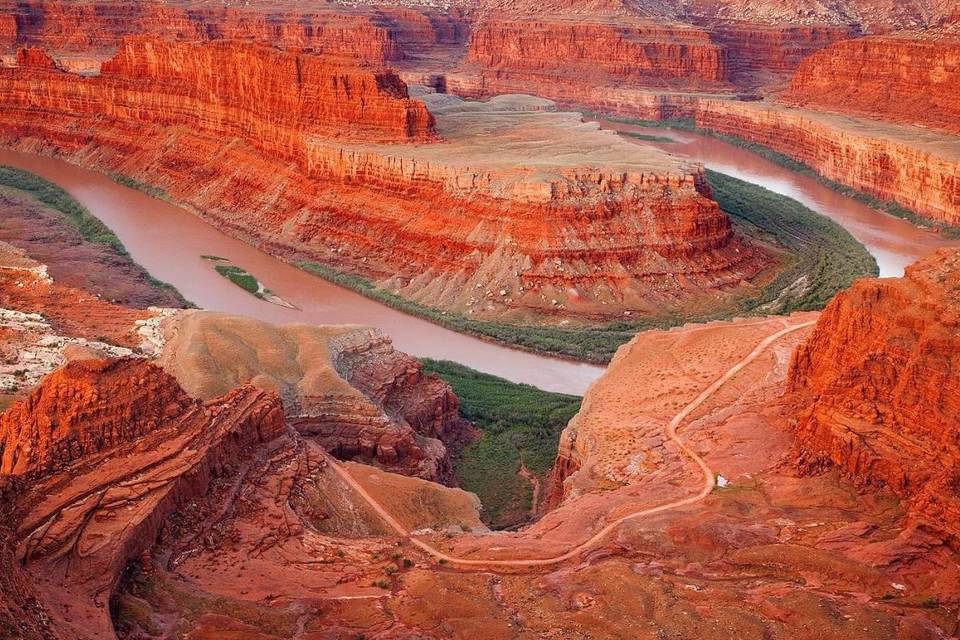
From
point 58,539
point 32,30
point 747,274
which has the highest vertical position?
point 32,30

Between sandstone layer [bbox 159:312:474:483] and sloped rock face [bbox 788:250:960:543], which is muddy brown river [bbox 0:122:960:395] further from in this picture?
sloped rock face [bbox 788:250:960:543]

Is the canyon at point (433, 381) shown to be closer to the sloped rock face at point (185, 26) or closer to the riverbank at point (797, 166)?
the riverbank at point (797, 166)

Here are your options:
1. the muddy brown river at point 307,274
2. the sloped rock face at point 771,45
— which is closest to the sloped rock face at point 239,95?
the muddy brown river at point 307,274

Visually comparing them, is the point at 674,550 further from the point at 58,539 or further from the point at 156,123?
the point at 156,123

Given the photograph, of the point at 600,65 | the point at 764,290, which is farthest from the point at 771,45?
the point at 764,290

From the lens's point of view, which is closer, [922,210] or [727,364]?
[727,364]

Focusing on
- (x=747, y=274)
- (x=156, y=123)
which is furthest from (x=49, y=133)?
(x=747, y=274)
